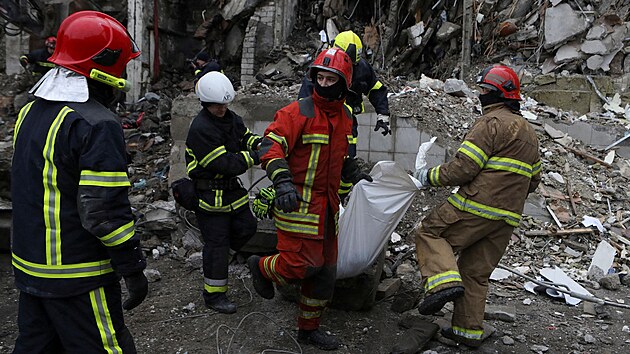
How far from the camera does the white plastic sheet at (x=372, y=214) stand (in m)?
3.35

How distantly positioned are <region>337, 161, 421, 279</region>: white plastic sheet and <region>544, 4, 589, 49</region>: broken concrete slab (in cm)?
667

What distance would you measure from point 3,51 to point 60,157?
42.6 feet

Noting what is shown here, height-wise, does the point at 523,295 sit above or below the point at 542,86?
below

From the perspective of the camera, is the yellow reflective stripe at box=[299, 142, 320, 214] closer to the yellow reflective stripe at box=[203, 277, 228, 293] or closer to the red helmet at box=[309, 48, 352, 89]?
the red helmet at box=[309, 48, 352, 89]

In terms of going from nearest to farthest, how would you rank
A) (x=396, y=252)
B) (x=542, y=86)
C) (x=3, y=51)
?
(x=396, y=252) < (x=542, y=86) < (x=3, y=51)

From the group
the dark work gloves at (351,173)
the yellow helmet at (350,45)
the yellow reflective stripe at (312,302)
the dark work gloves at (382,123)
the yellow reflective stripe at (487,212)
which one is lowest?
the yellow reflective stripe at (312,302)

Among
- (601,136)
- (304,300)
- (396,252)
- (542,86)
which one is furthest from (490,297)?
(542,86)

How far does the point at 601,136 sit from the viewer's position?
695 centimetres

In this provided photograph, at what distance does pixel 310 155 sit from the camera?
3002mm

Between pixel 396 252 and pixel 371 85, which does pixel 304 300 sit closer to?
pixel 396 252

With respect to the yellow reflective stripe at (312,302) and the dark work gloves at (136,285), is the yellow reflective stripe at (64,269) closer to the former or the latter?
the dark work gloves at (136,285)

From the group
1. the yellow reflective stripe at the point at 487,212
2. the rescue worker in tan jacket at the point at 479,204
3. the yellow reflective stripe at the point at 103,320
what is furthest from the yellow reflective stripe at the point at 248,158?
the yellow reflective stripe at the point at 103,320

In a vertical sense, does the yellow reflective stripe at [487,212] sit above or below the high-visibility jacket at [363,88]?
below

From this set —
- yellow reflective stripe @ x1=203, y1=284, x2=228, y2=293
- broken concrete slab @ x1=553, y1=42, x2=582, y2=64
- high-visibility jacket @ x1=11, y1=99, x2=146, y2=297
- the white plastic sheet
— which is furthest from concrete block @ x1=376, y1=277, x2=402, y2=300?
broken concrete slab @ x1=553, y1=42, x2=582, y2=64
